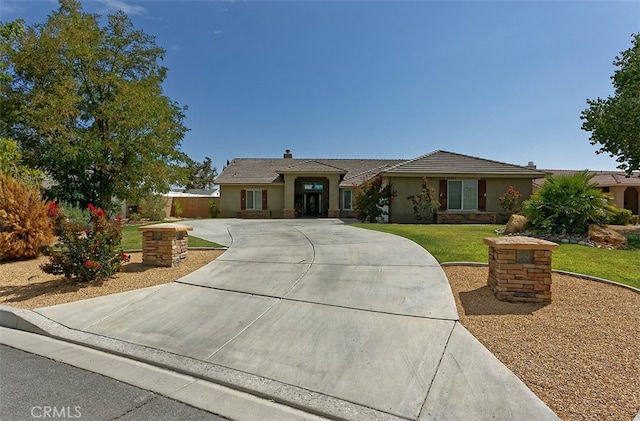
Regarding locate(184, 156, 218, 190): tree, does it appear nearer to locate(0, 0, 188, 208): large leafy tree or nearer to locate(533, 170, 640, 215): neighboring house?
locate(0, 0, 188, 208): large leafy tree

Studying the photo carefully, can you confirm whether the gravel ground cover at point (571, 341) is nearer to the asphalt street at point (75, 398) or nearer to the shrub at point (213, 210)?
the asphalt street at point (75, 398)

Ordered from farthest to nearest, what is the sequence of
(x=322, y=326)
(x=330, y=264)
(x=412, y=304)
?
(x=330, y=264)
(x=412, y=304)
(x=322, y=326)

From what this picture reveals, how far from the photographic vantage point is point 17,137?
16875mm

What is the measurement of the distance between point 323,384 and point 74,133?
63.6 ft

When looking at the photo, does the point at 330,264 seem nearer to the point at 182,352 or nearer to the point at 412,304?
the point at 412,304

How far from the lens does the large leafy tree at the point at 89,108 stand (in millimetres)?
16203

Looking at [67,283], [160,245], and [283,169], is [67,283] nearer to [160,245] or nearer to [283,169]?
[160,245]

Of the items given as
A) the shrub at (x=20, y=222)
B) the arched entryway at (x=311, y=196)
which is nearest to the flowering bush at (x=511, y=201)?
the arched entryway at (x=311, y=196)

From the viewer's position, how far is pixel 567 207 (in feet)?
35.1

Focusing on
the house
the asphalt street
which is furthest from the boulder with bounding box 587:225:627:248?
the asphalt street

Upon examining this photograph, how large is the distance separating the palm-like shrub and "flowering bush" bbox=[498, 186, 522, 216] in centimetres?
604

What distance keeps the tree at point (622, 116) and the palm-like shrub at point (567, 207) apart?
524 centimetres

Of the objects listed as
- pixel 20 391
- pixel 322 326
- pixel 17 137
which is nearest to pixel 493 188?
pixel 322 326

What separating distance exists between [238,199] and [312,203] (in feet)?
19.0
